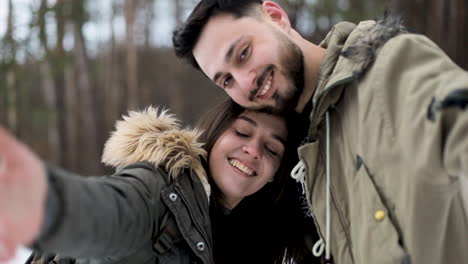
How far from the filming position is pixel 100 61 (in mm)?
14727

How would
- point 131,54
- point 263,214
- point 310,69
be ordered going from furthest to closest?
point 131,54, point 263,214, point 310,69

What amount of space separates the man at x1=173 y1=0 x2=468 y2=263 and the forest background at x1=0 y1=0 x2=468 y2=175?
413cm

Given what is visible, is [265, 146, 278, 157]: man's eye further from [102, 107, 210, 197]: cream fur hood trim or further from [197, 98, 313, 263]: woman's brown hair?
[102, 107, 210, 197]: cream fur hood trim

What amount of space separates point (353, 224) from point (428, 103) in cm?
53

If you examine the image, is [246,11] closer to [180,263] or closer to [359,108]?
[359,108]

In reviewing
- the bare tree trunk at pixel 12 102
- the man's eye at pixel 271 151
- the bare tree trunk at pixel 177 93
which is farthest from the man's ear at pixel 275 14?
the bare tree trunk at pixel 177 93

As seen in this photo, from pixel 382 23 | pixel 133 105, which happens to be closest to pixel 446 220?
pixel 382 23

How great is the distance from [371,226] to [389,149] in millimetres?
265

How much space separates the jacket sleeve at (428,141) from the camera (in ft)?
3.78

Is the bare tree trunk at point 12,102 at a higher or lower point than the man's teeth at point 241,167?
lower

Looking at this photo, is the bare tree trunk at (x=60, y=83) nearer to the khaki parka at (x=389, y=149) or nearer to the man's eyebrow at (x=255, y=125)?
the man's eyebrow at (x=255, y=125)

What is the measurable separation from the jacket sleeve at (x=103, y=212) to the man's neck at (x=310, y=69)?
0.67 m

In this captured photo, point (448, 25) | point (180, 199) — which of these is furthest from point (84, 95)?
point (180, 199)

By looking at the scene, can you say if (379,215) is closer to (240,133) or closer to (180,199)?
(180,199)
